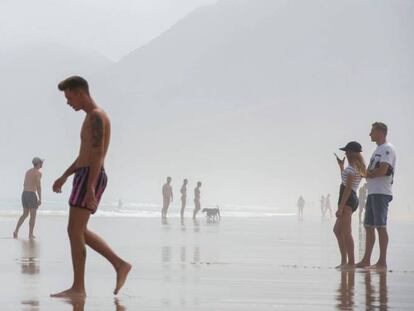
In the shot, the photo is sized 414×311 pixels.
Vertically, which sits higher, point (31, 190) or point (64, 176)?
point (31, 190)

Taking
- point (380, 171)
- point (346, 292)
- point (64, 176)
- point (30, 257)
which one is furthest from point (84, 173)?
point (30, 257)

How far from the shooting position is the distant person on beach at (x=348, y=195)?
553 inches

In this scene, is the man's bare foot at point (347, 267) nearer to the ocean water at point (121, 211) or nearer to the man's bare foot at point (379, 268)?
the man's bare foot at point (379, 268)

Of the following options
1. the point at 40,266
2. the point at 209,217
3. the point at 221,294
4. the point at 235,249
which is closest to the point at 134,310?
the point at 221,294

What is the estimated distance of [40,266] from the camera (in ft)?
43.3

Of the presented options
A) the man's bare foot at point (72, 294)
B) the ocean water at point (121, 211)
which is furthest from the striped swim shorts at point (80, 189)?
the ocean water at point (121, 211)

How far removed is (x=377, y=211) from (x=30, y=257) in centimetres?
481

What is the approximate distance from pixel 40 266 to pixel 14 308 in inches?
200

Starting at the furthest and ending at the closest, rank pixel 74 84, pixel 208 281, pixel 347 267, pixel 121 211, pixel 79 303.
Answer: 1. pixel 121 211
2. pixel 347 267
3. pixel 208 281
4. pixel 74 84
5. pixel 79 303

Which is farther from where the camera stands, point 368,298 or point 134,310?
point 368,298

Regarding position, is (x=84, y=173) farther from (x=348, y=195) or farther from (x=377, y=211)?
(x=348, y=195)

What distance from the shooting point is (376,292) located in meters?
10.2

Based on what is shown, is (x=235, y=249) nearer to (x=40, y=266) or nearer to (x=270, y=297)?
(x=40, y=266)

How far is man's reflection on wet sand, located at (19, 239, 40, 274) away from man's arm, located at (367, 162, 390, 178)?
4.30m
